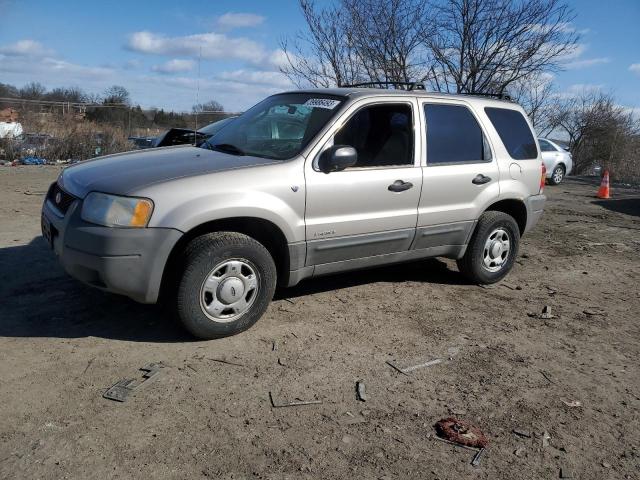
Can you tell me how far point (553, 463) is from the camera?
2.80 metres

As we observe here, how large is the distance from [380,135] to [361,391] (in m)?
2.25

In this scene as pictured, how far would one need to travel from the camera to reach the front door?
167 inches

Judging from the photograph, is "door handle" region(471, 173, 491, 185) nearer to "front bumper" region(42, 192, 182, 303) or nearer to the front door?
the front door

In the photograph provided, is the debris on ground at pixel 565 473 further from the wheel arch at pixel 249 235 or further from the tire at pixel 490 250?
the tire at pixel 490 250

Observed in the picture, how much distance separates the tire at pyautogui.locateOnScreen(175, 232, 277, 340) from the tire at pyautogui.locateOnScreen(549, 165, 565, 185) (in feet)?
49.5

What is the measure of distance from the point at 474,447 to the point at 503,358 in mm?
1231

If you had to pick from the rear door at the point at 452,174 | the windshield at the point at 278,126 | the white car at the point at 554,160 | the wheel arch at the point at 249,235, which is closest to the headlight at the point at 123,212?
the wheel arch at the point at 249,235

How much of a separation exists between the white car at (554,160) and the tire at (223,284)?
1446 cm

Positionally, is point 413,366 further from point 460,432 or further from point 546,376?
point 546,376

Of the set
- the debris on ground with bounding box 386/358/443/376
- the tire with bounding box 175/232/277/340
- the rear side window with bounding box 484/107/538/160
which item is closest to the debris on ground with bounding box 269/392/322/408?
the debris on ground with bounding box 386/358/443/376

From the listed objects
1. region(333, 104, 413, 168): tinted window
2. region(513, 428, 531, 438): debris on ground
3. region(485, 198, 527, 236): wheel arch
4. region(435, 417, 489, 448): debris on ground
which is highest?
region(333, 104, 413, 168): tinted window

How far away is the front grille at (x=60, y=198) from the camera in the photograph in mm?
3898

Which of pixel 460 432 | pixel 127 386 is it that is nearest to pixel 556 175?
pixel 460 432

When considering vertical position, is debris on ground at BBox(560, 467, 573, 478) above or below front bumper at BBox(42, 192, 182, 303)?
below
